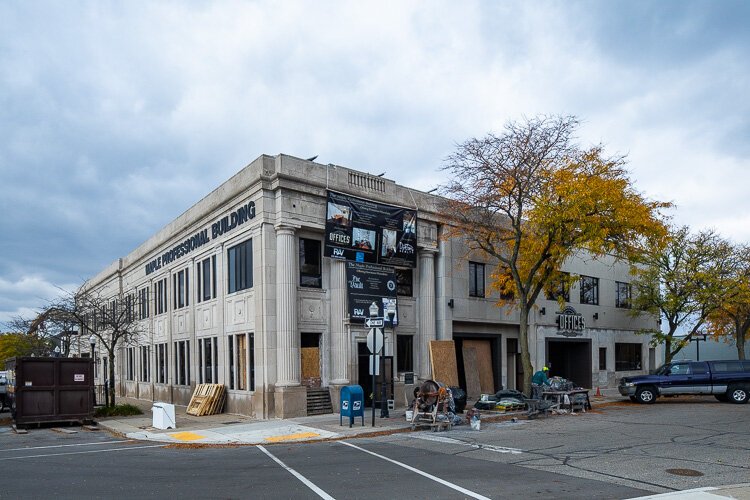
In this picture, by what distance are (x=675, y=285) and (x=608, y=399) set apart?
9220 millimetres

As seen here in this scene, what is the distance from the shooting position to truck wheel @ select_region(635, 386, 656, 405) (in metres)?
26.7

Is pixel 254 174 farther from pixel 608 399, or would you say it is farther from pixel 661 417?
pixel 608 399

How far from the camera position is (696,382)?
26.6m

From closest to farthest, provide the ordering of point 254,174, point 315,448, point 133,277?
1. point 315,448
2. point 254,174
3. point 133,277

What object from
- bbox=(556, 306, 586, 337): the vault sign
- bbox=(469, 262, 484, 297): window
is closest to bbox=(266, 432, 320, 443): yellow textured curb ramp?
bbox=(469, 262, 484, 297): window

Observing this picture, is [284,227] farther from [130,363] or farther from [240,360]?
[130,363]

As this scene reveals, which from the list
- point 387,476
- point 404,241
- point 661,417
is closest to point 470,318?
point 404,241

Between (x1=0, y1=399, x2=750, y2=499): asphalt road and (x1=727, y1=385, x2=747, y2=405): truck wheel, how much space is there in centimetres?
827

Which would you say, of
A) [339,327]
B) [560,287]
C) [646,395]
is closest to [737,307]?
[560,287]

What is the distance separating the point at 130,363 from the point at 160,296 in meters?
8.88

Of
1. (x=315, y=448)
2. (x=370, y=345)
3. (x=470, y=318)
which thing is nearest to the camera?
(x=315, y=448)

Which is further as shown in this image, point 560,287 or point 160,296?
point 160,296

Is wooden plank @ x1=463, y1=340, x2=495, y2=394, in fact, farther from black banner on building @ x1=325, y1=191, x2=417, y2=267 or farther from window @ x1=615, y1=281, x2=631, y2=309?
window @ x1=615, y1=281, x2=631, y2=309

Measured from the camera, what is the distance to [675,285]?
112ft
